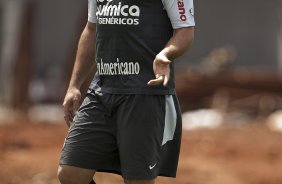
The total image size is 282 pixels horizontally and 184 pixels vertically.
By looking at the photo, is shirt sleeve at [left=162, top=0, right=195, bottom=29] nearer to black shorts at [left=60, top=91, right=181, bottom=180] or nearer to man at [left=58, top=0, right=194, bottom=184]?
man at [left=58, top=0, right=194, bottom=184]

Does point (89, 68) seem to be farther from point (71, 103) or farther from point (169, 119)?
point (169, 119)

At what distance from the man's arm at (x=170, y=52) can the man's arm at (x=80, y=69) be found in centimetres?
76

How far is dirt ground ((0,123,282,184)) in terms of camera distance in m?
10.9

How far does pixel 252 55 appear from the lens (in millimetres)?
25984

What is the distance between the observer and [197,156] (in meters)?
13.8

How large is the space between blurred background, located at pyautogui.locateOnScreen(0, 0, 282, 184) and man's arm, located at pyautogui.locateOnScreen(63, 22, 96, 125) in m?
3.99

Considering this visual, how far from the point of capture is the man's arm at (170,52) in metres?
5.50

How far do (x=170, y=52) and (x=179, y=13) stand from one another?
29 centimetres

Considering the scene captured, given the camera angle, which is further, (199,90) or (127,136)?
(199,90)

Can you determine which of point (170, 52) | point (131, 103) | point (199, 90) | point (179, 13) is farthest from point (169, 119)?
point (199, 90)

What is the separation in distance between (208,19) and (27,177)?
1567 centimetres

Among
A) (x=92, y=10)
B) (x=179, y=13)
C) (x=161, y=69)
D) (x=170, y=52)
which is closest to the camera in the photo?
(x=161, y=69)

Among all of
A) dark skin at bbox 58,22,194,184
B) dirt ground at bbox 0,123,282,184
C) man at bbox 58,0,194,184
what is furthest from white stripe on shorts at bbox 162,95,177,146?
dirt ground at bbox 0,123,282,184

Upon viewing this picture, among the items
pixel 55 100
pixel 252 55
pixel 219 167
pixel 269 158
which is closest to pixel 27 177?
pixel 219 167
